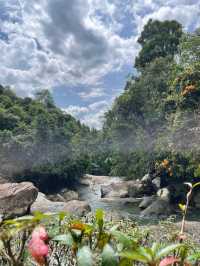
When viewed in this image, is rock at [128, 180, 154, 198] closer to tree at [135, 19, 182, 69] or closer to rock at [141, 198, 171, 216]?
rock at [141, 198, 171, 216]

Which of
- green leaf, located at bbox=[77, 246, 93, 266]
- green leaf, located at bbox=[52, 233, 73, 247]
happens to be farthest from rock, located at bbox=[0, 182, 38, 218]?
green leaf, located at bbox=[77, 246, 93, 266]

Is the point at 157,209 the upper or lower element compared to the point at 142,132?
lower

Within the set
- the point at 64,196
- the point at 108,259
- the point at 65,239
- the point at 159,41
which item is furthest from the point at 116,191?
the point at 108,259

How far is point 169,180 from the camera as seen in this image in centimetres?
2261

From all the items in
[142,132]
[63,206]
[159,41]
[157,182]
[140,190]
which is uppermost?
[159,41]

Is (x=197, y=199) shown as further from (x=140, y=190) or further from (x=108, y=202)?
(x=140, y=190)

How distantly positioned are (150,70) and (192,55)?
891 centimetres

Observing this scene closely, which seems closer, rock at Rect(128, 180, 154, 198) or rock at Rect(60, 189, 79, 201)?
rock at Rect(128, 180, 154, 198)

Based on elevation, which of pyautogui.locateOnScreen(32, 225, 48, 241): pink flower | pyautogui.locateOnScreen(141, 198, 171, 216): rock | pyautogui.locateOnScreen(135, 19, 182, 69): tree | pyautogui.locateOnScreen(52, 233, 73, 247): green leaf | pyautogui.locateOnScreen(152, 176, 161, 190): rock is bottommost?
pyautogui.locateOnScreen(141, 198, 171, 216): rock

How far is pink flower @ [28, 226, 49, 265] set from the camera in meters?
0.91

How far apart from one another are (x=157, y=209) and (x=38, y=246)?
17618 mm

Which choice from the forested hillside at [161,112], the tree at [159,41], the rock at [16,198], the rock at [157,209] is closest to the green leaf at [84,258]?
the forested hillside at [161,112]

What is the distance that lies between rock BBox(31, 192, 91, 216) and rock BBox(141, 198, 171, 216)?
11.5 ft

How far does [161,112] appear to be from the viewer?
904 inches
